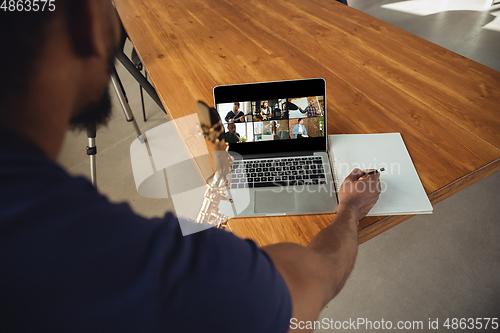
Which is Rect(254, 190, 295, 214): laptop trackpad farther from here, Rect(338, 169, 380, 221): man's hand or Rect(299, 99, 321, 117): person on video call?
Rect(299, 99, 321, 117): person on video call

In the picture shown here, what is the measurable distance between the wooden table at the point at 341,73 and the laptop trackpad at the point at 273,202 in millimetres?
24

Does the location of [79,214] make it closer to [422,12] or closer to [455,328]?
[455,328]

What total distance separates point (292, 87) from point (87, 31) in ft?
1.84

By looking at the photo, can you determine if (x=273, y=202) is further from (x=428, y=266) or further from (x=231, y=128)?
(x=428, y=266)

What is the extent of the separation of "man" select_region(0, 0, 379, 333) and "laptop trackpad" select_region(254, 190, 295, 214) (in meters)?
0.37

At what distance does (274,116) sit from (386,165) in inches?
13.5

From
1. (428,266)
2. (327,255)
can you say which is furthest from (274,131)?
(428,266)

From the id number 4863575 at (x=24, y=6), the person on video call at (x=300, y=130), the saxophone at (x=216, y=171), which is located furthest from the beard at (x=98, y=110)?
the person on video call at (x=300, y=130)

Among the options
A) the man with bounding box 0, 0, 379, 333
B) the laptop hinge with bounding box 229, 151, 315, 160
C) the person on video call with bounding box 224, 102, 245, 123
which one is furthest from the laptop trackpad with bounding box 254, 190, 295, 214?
the man with bounding box 0, 0, 379, 333

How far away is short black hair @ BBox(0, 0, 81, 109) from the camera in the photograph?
0.27m

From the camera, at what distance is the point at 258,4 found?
5.38ft

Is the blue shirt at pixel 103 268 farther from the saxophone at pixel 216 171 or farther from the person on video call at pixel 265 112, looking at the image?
the person on video call at pixel 265 112

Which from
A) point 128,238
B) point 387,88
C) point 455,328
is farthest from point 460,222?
point 128,238

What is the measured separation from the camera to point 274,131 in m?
0.82
